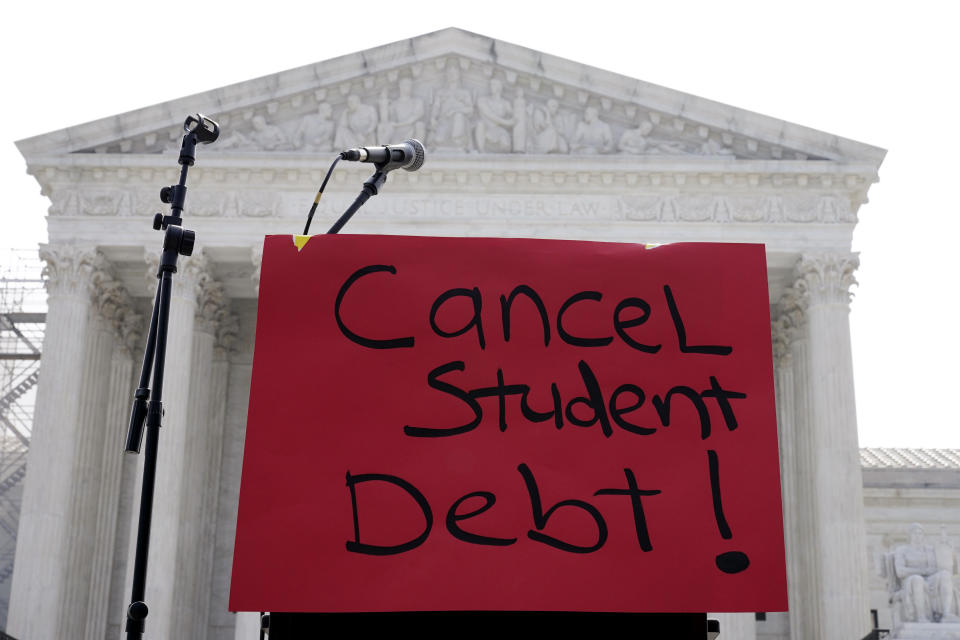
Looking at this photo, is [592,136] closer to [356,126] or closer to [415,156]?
[356,126]

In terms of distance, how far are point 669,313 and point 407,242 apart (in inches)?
62.4

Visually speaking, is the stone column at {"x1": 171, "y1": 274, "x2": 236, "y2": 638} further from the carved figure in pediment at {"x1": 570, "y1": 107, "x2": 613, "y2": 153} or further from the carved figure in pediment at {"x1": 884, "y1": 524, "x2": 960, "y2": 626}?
the carved figure in pediment at {"x1": 884, "y1": 524, "x2": 960, "y2": 626}

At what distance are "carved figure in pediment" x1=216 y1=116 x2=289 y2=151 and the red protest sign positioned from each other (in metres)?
28.8

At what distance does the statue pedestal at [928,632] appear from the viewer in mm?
26859

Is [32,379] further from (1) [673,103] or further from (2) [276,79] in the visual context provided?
(1) [673,103]

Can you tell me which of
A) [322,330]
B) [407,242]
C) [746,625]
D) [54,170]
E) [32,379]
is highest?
[54,170]

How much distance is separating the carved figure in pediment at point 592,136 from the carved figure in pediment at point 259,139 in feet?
26.3

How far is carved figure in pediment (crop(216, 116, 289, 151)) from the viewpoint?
35.7 m

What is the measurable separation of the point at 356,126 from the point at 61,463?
39.0ft

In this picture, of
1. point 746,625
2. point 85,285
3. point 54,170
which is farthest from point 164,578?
point 746,625

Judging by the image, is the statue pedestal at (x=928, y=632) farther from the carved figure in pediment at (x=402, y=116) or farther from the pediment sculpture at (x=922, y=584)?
the carved figure in pediment at (x=402, y=116)

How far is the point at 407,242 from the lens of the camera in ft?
24.9

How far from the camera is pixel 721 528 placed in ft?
23.4

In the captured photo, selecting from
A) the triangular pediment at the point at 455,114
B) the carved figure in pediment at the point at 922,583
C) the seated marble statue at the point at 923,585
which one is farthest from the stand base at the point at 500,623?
the triangular pediment at the point at 455,114
